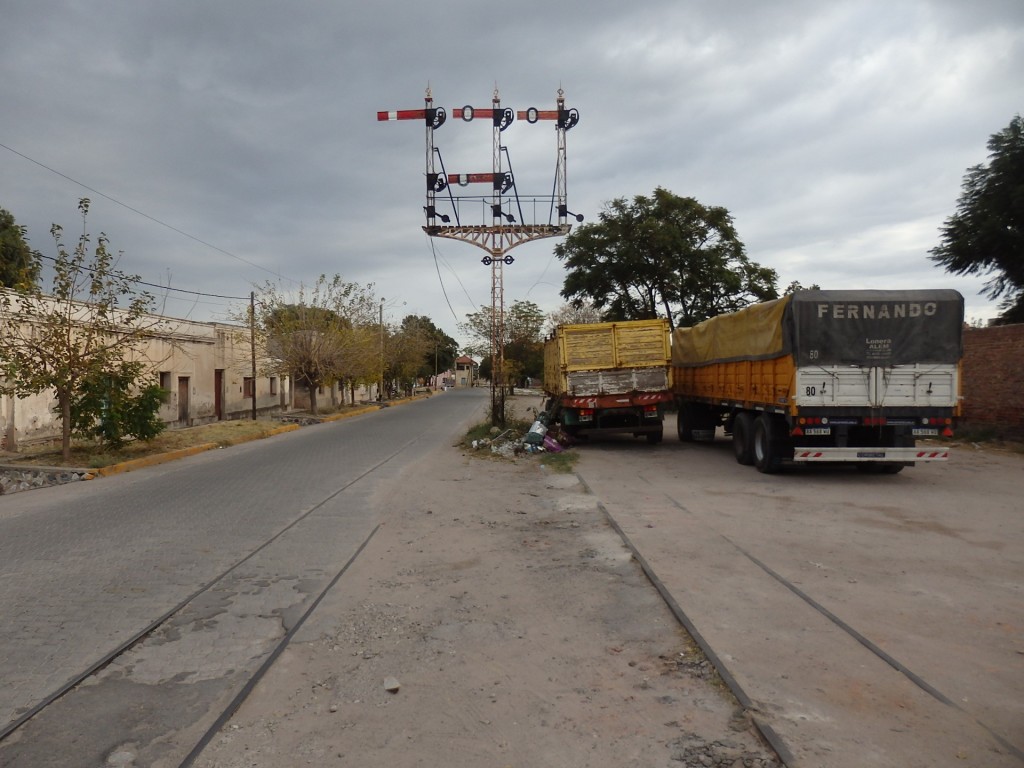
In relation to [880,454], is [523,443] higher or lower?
lower

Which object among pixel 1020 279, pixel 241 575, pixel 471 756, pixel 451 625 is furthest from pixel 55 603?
pixel 1020 279

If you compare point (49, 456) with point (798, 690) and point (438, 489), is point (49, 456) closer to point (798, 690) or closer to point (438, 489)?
point (438, 489)

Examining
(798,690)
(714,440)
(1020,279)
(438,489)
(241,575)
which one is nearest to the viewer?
(798,690)

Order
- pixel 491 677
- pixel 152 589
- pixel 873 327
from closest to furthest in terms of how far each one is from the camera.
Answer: pixel 491 677 → pixel 152 589 → pixel 873 327

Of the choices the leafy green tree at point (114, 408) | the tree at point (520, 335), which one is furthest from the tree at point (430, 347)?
the leafy green tree at point (114, 408)

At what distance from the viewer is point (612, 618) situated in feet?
18.2

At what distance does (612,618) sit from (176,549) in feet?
15.2

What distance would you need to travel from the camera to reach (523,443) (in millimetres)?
17297

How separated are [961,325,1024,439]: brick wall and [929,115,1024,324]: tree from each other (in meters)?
5.76

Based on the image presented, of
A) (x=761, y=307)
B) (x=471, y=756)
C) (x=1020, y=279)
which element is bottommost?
(x=471, y=756)

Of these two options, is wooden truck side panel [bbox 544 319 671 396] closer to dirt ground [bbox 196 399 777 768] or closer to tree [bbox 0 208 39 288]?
dirt ground [bbox 196 399 777 768]

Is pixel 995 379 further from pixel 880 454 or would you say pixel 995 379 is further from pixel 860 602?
pixel 860 602

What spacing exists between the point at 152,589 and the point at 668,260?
1060 inches

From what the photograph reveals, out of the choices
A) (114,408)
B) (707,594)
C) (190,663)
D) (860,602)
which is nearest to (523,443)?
(114,408)
